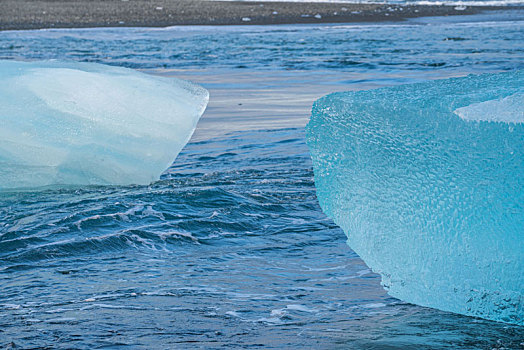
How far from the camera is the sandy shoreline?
30.4 metres

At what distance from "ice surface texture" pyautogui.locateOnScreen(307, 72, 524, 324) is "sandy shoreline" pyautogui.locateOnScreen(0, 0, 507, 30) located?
26671 mm

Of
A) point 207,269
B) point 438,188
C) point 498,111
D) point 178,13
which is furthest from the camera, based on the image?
point 178,13

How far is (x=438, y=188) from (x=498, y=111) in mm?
383

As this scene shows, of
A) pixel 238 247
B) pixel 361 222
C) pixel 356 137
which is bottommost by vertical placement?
pixel 238 247

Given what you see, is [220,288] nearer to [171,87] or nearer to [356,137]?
[356,137]

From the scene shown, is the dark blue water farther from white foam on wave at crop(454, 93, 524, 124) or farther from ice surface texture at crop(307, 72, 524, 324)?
white foam on wave at crop(454, 93, 524, 124)

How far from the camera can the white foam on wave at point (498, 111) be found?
112 inches

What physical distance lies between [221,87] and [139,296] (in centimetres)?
857

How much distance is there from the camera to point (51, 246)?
14.0ft

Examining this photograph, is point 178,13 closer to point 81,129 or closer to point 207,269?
point 81,129

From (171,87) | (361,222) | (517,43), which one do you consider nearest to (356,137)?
(361,222)

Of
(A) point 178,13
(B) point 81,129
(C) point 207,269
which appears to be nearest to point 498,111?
(C) point 207,269

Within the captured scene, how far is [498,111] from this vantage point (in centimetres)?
291

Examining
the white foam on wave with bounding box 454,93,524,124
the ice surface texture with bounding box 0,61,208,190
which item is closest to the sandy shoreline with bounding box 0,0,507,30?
the ice surface texture with bounding box 0,61,208,190
